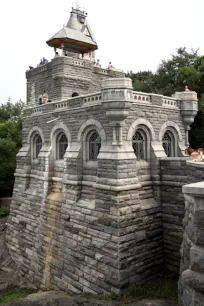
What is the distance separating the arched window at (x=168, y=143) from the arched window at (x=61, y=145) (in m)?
5.30

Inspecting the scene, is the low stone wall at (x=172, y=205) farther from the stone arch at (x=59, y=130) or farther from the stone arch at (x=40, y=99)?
the stone arch at (x=40, y=99)

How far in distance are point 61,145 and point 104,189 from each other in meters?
4.92

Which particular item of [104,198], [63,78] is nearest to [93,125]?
[104,198]

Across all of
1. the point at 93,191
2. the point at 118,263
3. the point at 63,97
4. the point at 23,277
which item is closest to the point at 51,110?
the point at 63,97

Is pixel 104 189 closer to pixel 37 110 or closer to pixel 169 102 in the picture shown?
pixel 169 102

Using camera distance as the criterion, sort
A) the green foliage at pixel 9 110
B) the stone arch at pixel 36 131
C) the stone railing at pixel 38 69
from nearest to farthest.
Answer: the stone arch at pixel 36 131
the stone railing at pixel 38 69
the green foliage at pixel 9 110

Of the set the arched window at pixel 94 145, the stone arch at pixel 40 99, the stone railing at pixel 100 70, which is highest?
the stone railing at pixel 100 70

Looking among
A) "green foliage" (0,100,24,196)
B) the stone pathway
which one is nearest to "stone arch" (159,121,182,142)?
the stone pathway

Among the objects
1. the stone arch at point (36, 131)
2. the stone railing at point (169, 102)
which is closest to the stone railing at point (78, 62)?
the stone arch at point (36, 131)

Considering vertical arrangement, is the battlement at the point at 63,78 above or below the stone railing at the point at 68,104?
above

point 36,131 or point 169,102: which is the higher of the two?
point 169,102

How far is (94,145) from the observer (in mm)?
12945

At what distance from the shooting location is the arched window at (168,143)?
1424 cm

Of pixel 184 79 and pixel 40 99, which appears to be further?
pixel 184 79
